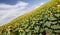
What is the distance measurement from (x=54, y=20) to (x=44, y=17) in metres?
0.41

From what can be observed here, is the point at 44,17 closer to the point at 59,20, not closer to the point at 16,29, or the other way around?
the point at 59,20

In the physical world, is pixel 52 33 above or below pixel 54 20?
below

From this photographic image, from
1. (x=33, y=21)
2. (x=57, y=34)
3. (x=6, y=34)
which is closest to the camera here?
(x=57, y=34)

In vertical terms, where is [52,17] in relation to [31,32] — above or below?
above

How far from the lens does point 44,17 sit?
6156 mm

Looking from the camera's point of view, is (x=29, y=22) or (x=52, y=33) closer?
(x=52, y=33)

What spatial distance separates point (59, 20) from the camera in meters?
5.83

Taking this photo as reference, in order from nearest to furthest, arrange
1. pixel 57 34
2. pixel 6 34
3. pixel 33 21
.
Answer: pixel 57 34 < pixel 33 21 < pixel 6 34

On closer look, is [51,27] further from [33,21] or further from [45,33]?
[33,21]

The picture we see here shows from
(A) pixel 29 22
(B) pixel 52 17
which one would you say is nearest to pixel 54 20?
(B) pixel 52 17

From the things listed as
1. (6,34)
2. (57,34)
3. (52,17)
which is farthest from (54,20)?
(6,34)

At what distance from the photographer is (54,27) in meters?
5.69

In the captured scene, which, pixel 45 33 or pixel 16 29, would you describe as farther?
pixel 16 29

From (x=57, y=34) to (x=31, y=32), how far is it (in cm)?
79
